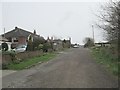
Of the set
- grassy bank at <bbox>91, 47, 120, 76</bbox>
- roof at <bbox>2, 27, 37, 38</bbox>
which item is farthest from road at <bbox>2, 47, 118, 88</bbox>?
roof at <bbox>2, 27, 37, 38</bbox>

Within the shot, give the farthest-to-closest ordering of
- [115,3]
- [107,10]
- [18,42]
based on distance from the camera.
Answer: [18,42] → [107,10] → [115,3]

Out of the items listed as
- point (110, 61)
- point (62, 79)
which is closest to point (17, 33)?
point (110, 61)

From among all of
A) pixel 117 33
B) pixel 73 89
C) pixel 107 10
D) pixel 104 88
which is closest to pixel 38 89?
pixel 73 89

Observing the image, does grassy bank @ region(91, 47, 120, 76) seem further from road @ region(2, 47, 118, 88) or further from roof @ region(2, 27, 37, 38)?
roof @ region(2, 27, 37, 38)

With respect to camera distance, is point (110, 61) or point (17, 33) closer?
point (110, 61)

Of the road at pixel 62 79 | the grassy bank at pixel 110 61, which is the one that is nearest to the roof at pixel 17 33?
the grassy bank at pixel 110 61

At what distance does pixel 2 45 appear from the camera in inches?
1913

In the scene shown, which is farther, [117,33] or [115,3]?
[115,3]

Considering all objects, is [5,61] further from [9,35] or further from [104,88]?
[9,35]

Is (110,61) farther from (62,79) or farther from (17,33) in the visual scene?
(17,33)

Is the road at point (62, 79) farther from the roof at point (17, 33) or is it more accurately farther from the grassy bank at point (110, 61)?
the roof at point (17, 33)

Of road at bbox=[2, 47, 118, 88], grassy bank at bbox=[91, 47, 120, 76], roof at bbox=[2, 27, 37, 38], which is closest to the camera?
road at bbox=[2, 47, 118, 88]

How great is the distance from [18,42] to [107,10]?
59992mm

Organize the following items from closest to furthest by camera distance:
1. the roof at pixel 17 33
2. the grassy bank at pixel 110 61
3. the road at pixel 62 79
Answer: the road at pixel 62 79
the grassy bank at pixel 110 61
the roof at pixel 17 33
